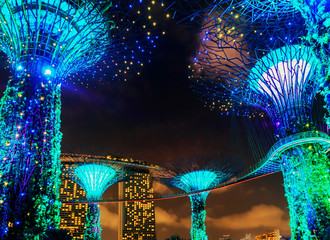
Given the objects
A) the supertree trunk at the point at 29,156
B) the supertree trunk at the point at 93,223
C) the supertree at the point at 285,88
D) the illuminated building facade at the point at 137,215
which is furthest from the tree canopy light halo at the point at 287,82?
the illuminated building facade at the point at 137,215

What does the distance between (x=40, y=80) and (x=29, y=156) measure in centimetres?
256

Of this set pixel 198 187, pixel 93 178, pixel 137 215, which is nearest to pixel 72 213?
pixel 137 215

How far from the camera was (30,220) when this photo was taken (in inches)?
303

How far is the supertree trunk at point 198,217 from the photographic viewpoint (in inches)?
912

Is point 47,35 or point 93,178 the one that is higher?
point 47,35

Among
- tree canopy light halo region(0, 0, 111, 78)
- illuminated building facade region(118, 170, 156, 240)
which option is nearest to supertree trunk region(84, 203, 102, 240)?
tree canopy light halo region(0, 0, 111, 78)

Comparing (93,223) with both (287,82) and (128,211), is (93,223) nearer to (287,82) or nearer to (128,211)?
(287,82)

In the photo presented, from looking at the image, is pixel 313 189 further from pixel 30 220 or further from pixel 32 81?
pixel 32 81

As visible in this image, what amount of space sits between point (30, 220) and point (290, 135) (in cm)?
974

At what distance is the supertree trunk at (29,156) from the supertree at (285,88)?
239 inches

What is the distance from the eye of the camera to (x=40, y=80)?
30.5 feet

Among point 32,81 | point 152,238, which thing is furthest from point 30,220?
point 152,238

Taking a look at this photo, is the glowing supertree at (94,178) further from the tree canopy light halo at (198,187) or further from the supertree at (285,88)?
the supertree at (285,88)

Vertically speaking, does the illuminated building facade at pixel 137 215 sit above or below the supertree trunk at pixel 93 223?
above
